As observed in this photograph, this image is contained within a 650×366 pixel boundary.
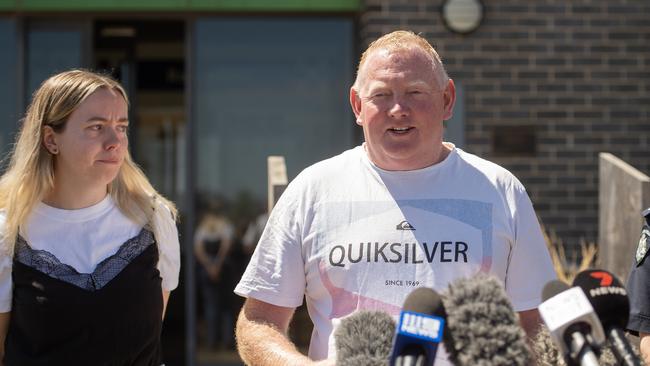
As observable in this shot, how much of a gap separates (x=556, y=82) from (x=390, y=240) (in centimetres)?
432

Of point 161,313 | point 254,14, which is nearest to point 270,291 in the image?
point 161,313

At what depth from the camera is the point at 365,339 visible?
1.77 m

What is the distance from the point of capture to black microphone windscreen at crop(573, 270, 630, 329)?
1.65 meters

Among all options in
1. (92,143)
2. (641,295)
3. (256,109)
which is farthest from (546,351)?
(256,109)

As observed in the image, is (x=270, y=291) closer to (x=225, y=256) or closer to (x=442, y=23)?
(x=442, y=23)

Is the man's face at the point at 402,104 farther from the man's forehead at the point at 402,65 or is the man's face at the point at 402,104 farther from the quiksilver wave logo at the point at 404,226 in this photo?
the quiksilver wave logo at the point at 404,226

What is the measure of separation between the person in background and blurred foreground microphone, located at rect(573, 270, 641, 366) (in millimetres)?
5702

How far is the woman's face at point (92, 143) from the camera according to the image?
2.91 m

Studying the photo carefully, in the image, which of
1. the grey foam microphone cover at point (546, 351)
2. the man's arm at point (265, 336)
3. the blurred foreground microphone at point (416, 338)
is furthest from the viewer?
the man's arm at point (265, 336)

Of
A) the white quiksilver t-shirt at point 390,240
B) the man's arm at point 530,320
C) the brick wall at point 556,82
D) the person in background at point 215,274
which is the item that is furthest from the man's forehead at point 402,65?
the person in background at point 215,274

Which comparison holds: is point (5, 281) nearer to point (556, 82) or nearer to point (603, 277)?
point (603, 277)

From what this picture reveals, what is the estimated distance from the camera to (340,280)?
8.19ft

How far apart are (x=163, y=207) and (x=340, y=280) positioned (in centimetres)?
99

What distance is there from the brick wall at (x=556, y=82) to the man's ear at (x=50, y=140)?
382cm
